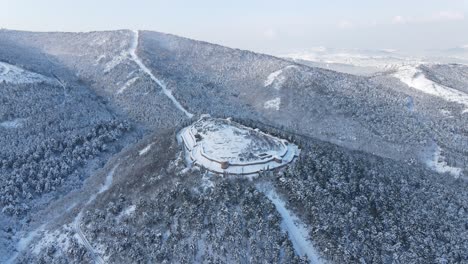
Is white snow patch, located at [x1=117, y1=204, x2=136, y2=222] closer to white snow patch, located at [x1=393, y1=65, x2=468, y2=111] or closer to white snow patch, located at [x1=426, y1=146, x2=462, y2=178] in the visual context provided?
white snow patch, located at [x1=426, y1=146, x2=462, y2=178]

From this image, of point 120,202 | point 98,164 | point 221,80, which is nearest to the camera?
point 120,202

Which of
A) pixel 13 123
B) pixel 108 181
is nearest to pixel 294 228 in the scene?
pixel 108 181

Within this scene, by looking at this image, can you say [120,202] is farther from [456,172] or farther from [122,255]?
[456,172]

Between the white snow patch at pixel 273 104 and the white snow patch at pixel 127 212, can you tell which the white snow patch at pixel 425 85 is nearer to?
the white snow patch at pixel 273 104

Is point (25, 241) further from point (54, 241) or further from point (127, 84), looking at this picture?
point (127, 84)

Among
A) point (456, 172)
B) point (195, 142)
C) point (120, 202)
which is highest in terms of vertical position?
point (195, 142)

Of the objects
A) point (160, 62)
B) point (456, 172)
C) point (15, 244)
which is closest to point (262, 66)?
point (160, 62)

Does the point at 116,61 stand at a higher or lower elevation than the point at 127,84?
higher
